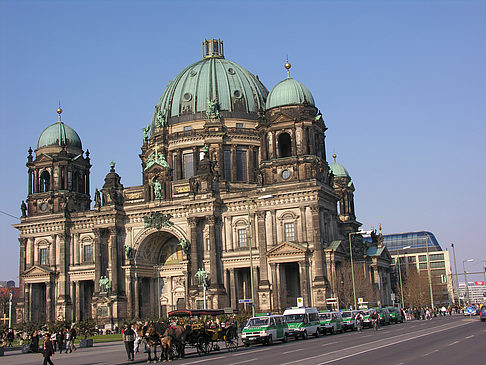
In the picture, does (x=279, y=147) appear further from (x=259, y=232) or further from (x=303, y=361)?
(x=303, y=361)

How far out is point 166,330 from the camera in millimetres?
33844

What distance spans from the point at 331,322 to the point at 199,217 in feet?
96.0

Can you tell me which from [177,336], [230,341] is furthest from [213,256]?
[177,336]

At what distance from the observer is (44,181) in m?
93.6

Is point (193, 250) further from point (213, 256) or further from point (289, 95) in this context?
point (289, 95)

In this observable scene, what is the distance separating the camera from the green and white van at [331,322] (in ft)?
176

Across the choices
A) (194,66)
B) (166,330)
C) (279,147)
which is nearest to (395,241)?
(194,66)

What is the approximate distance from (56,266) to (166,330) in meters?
57.9

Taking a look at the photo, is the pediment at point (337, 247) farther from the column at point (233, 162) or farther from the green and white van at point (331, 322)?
the column at point (233, 162)

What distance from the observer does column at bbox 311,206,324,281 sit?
235 feet

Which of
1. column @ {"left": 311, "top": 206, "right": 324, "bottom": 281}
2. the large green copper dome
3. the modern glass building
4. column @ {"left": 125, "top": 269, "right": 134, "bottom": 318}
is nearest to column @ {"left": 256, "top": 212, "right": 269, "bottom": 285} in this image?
column @ {"left": 311, "top": 206, "right": 324, "bottom": 281}

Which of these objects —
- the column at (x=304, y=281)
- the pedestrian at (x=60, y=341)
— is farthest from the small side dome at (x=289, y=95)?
the pedestrian at (x=60, y=341)

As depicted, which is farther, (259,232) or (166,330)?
(259,232)

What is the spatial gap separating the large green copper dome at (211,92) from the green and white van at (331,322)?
44.9m
